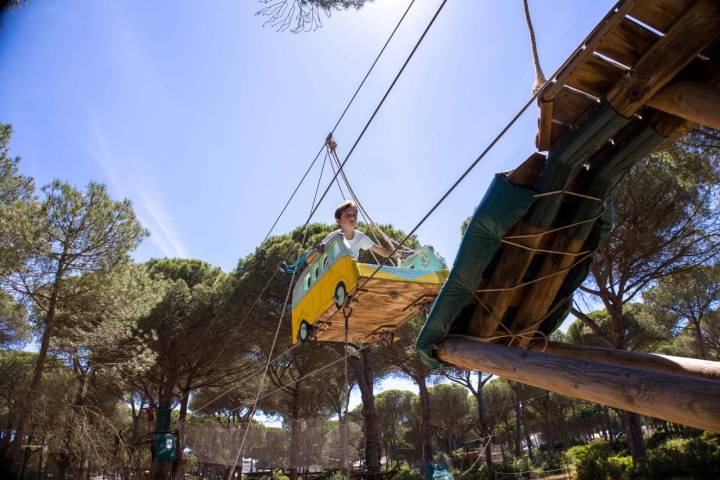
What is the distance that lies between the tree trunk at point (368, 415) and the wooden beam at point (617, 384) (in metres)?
12.4

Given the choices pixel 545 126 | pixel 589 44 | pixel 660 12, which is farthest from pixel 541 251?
pixel 660 12

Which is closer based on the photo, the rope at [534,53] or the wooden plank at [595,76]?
the wooden plank at [595,76]

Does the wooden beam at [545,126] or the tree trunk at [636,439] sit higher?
the wooden beam at [545,126]

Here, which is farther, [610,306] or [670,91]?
[610,306]

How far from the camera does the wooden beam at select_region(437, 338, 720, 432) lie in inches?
48.2

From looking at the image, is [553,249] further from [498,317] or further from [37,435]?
[37,435]

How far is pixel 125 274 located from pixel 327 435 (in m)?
→ 7.81

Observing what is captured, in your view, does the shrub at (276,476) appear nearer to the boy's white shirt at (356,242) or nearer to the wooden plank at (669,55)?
the boy's white shirt at (356,242)

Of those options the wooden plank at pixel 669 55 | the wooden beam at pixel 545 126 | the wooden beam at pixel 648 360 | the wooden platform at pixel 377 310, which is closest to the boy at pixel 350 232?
the wooden platform at pixel 377 310

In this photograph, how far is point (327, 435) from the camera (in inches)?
580

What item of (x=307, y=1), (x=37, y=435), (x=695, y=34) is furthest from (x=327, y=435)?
(x=695, y=34)

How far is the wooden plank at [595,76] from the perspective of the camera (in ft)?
5.98

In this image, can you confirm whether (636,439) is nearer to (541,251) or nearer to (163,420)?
(541,251)

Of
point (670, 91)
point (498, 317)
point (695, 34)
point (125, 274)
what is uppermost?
point (125, 274)
